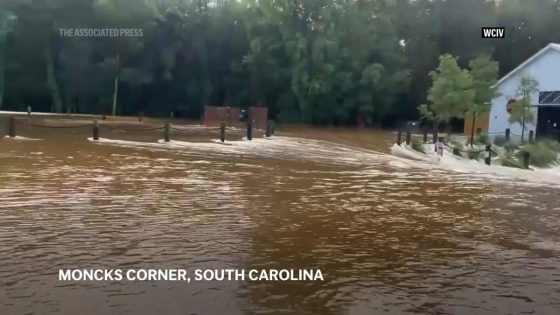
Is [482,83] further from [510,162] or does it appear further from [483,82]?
[510,162]

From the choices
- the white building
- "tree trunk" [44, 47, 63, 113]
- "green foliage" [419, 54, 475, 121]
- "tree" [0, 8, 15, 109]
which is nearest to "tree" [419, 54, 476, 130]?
"green foliage" [419, 54, 475, 121]

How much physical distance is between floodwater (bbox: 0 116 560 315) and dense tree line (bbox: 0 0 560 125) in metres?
33.1

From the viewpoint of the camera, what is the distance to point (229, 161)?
54.9 feet

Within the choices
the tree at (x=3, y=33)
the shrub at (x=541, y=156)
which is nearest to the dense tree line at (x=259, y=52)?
the tree at (x=3, y=33)

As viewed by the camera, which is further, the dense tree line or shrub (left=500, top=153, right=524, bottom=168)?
the dense tree line

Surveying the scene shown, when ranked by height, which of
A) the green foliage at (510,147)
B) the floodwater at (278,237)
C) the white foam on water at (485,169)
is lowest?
the floodwater at (278,237)

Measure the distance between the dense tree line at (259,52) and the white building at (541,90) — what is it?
12.7 m

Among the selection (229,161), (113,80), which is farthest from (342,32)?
(229,161)

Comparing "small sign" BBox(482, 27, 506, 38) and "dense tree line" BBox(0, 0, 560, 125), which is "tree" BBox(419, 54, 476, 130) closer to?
"small sign" BBox(482, 27, 506, 38)

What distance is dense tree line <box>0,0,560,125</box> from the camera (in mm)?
47812

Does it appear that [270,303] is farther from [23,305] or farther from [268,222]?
[268,222]

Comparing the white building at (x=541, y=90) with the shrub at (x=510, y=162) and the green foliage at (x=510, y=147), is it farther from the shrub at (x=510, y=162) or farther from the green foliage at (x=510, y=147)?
the shrub at (x=510, y=162)

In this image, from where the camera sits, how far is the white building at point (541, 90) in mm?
32406

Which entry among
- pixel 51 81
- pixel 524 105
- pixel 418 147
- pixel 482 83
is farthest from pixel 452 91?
pixel 51 81
